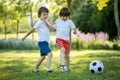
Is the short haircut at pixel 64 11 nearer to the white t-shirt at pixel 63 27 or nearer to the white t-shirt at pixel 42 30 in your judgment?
the white t-shirt at pixel 63 27

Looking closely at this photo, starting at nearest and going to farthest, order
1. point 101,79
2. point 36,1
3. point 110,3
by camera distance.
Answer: point 101,79, point 36,1, point 110,3

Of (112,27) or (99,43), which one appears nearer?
(99,43)

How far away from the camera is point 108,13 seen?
95.7 feet

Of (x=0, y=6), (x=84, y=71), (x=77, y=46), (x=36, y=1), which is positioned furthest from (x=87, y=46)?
(x=84, y=71)

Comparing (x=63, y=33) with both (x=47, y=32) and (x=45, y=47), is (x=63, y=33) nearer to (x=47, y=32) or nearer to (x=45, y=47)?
(x=47, y=32)

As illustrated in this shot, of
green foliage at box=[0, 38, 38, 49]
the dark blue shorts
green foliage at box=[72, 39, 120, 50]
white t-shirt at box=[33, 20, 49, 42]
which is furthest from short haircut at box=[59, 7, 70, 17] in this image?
green foliage at box=[0, 38, 38, 49]

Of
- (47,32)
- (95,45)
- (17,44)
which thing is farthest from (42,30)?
(17,44)

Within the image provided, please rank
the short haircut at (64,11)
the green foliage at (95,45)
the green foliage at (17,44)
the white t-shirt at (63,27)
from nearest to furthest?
the short haircut at (64,11) < the white t-shirt at (63,27) < the green foliage at (95,45) < the green foliage at (17,44)

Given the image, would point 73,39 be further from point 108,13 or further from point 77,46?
point 108,13

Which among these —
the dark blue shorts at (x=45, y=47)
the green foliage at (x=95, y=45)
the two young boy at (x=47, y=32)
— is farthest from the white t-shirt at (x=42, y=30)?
the green foliage at (x=95, y=45)

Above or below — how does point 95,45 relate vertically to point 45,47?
below

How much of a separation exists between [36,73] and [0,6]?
20422 millimetres

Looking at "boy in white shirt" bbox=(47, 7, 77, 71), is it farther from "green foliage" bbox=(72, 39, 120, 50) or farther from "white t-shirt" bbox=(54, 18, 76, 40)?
"green foliage" bbox=(72, 39, 120, 50)

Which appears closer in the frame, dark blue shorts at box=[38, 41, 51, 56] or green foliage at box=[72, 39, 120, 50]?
dark blue shorts at box=[38, 41, 51, 56]
